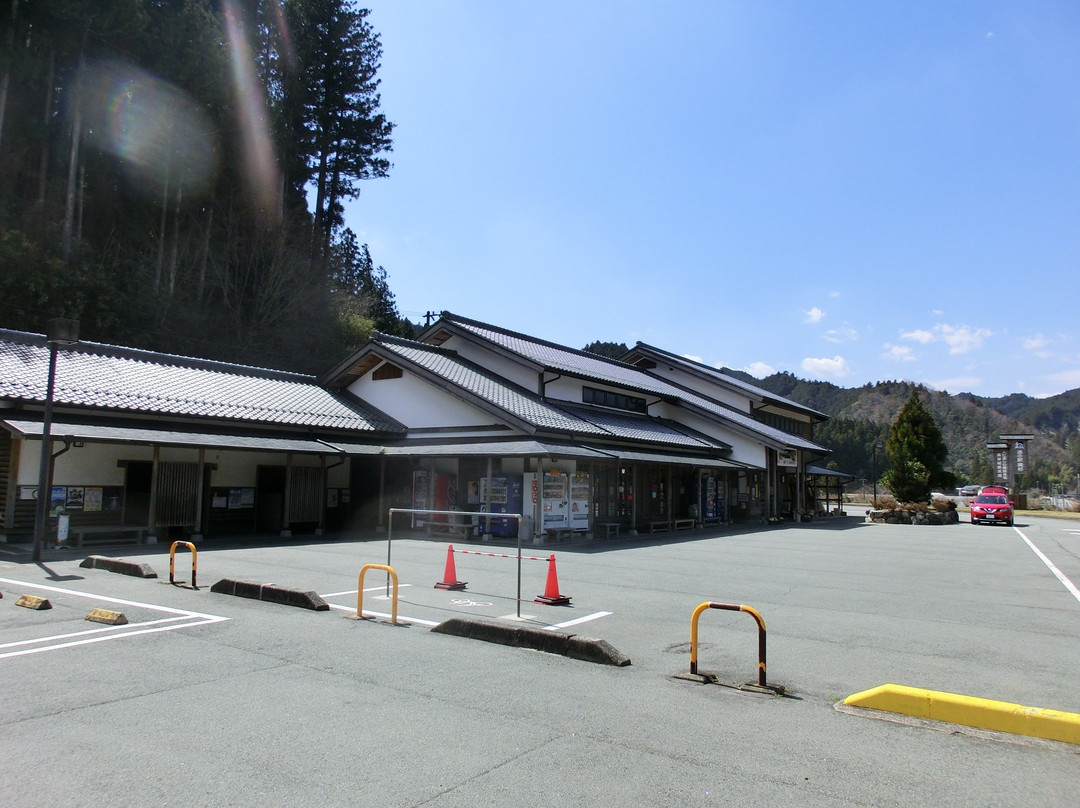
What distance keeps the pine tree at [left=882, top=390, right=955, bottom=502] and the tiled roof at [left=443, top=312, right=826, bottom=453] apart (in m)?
10.3

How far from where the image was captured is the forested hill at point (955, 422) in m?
89.2

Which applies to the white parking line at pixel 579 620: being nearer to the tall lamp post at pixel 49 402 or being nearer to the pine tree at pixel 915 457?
the tall lamp post at pixel 49 402

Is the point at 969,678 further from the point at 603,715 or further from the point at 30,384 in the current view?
the point at 30,384

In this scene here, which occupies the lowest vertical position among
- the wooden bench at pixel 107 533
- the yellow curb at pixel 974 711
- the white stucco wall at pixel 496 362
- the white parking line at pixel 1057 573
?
the white parking line at pixel 1057 573

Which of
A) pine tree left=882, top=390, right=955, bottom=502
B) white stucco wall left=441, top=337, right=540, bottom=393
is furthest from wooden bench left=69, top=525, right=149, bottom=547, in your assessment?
pine tree left=882, top=390, right=955, bottom=502

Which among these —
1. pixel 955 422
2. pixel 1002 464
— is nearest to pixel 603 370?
pixel 1002 464

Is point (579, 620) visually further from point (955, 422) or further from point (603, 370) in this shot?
point (955, 422)

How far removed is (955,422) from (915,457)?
110 m

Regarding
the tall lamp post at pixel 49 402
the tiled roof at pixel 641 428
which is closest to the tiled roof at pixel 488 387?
the tiled roof at pixel 641 428

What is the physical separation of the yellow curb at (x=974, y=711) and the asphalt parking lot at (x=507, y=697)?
0.12 meters

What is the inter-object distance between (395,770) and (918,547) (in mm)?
20081

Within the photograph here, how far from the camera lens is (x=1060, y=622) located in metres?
9.14

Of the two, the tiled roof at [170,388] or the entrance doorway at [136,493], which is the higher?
the tiled roof at [170,388]

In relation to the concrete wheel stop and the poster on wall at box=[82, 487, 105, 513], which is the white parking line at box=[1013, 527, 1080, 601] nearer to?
the concrete wheel stop
